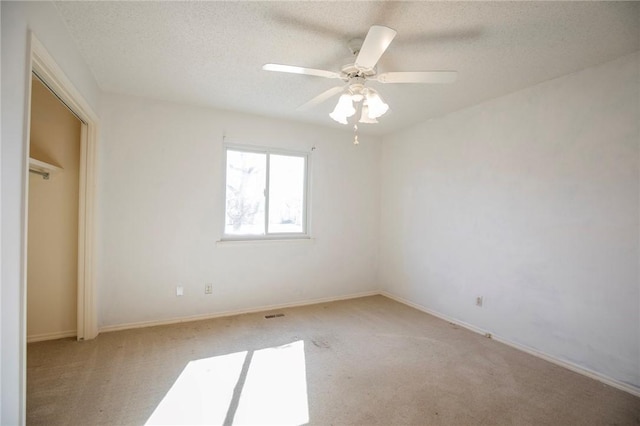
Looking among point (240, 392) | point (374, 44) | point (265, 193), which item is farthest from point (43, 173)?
point (374, 44)

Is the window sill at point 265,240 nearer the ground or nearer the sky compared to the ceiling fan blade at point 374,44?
nearer the ground

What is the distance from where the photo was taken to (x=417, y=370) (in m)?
2.35

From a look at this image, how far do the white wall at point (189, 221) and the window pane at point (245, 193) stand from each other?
0.16m

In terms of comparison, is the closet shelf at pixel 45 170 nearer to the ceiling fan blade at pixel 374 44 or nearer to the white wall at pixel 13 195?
the white wall at pixel 13 195

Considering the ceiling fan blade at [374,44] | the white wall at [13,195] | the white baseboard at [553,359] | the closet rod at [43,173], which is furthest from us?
the closet rod at [43,173]

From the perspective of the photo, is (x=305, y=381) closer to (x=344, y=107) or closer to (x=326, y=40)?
(x=344, y=107)

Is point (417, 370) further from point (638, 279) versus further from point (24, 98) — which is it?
point (24, 98)

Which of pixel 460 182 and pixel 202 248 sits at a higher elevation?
pixel 460 182

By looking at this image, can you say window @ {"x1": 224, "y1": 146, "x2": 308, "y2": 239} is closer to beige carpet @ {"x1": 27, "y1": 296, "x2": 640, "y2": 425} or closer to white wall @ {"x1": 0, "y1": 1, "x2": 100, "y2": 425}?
beige carpet @ {"x1": 27, "y1": 296, "x2": 640, "y2": 425}

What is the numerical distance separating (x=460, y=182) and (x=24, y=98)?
3625mm

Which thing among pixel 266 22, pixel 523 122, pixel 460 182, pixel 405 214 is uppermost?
pixel 266 22

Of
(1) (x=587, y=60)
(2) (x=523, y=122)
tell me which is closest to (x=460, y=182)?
(2) (x=523, y=122)

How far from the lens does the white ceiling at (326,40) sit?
1.74 meters

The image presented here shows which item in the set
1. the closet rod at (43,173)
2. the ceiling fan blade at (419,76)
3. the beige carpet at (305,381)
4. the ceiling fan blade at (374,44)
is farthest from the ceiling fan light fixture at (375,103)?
the closet rod at (43,173)
